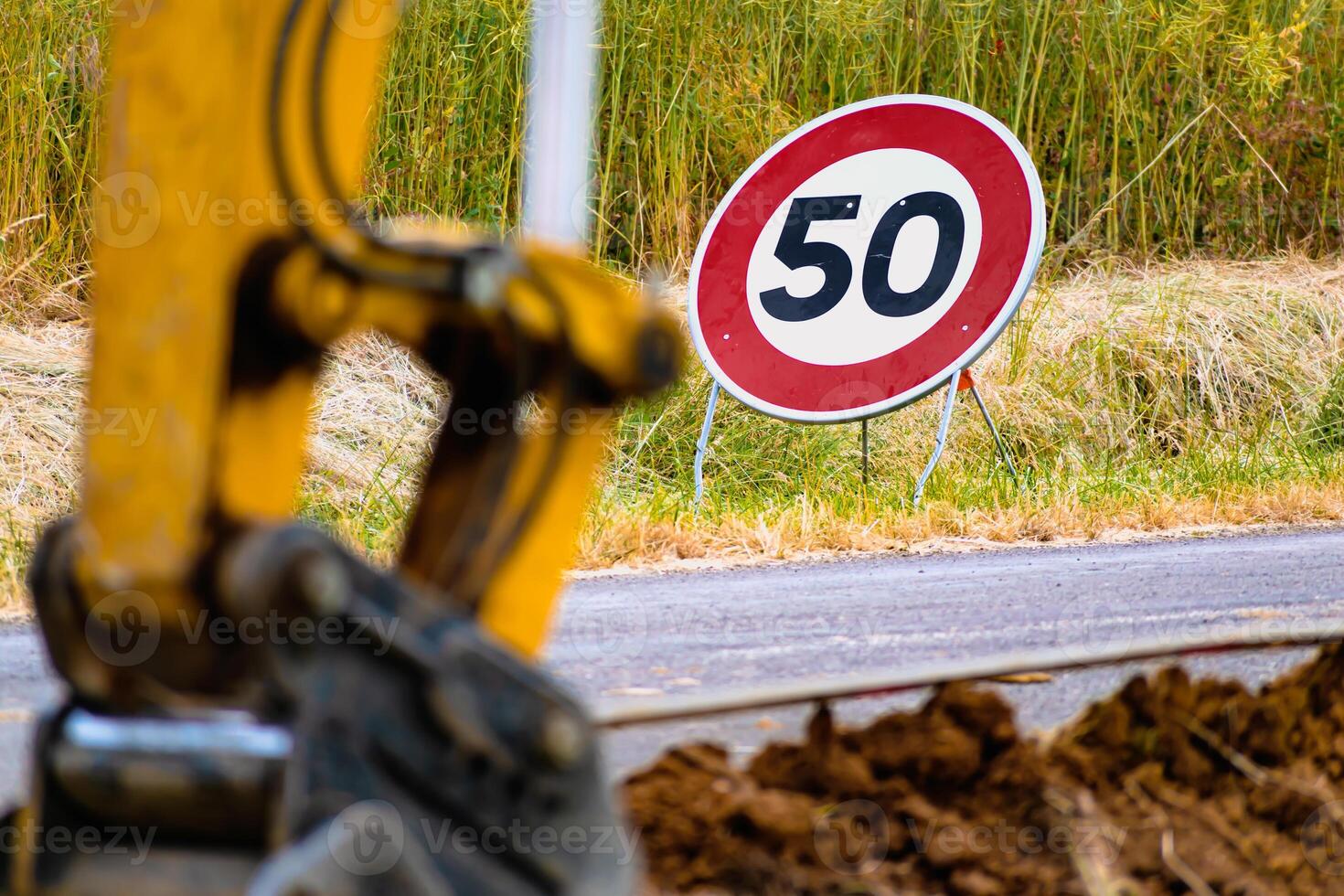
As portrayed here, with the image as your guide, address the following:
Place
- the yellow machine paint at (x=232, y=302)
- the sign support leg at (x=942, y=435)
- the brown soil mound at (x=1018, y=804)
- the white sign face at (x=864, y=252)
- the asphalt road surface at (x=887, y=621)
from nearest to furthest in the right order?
the yellow machine paint at (x=232, y=302)
the brown soil mound at (x=1018, y=804)
the asphalt road surface at (x=887, y=621)
the sign support leg at (x=942, y=435)
the white sign face at (x=864, y=252)

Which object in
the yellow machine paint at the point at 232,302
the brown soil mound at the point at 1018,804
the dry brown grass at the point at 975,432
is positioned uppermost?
the yellow machine paint at the point at 232,302

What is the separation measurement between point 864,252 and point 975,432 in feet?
5.81

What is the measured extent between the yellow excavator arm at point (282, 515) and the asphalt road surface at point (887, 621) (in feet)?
2.23

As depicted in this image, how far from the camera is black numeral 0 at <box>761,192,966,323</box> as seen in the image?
536 cm

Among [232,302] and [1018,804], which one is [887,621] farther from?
[232,302]

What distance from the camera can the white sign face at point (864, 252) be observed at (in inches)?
210

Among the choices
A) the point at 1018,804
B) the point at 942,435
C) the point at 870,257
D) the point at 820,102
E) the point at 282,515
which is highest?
the point at 820,102

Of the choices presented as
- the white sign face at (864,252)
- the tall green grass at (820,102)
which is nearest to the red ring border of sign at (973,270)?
the white sign face at (864,252)

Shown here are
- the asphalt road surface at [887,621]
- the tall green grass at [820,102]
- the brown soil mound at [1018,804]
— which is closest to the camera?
the brown soil mound at [1018,804]

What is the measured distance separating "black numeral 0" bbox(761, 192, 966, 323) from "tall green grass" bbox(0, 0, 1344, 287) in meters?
1.96

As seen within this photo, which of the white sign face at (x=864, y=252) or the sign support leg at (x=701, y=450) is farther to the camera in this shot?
the white sign face at (x=864, y=252)

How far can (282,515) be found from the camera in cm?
116

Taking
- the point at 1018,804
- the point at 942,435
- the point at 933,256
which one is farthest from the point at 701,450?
the point at 1018,804

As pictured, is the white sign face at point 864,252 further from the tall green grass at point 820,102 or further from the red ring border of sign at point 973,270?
the tall green grass at point 820,102
